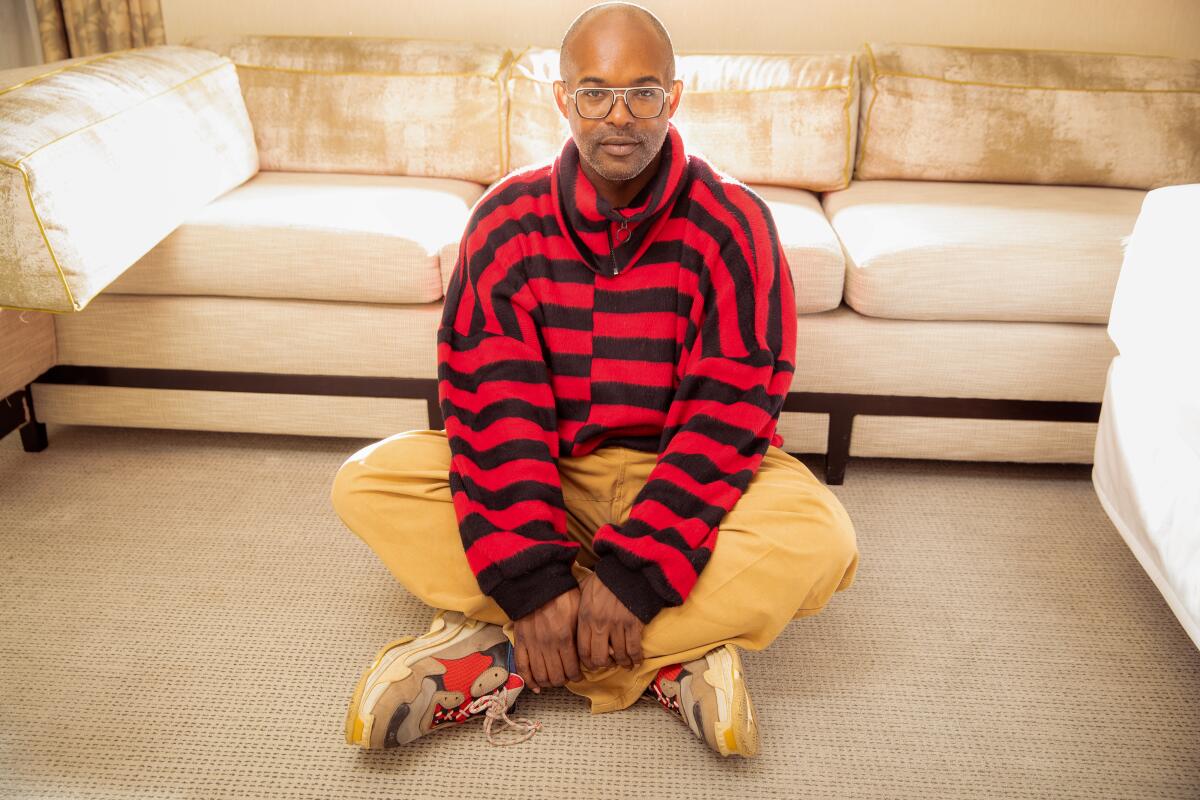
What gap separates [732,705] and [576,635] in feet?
0.81

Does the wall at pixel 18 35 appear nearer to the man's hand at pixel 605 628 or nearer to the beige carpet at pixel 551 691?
the beige carpet at pixel 551 691

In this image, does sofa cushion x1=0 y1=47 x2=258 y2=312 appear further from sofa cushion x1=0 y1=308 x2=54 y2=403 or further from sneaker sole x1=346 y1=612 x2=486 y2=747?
sneaker sole x1=346 y1=612 x2=486 y2=747

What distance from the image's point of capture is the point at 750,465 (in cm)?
159

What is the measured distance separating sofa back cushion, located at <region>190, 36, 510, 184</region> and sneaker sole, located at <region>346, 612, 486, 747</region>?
142cm

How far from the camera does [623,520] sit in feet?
5.50

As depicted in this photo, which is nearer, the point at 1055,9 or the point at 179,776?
the point at 179,776

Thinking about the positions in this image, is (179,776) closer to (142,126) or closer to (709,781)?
(709,781)

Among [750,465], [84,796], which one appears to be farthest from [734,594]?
[84,796]

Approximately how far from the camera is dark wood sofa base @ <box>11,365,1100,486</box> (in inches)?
86.4

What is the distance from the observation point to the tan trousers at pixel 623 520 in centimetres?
Answer: 150

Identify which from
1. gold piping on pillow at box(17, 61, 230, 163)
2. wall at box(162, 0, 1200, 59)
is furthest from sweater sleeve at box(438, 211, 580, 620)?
wall at box(162, 0, 1200, 59)

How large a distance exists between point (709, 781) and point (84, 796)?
2.90 feet

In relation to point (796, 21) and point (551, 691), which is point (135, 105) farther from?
point (796, 21)

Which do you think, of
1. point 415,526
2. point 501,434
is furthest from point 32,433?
point 501,434
